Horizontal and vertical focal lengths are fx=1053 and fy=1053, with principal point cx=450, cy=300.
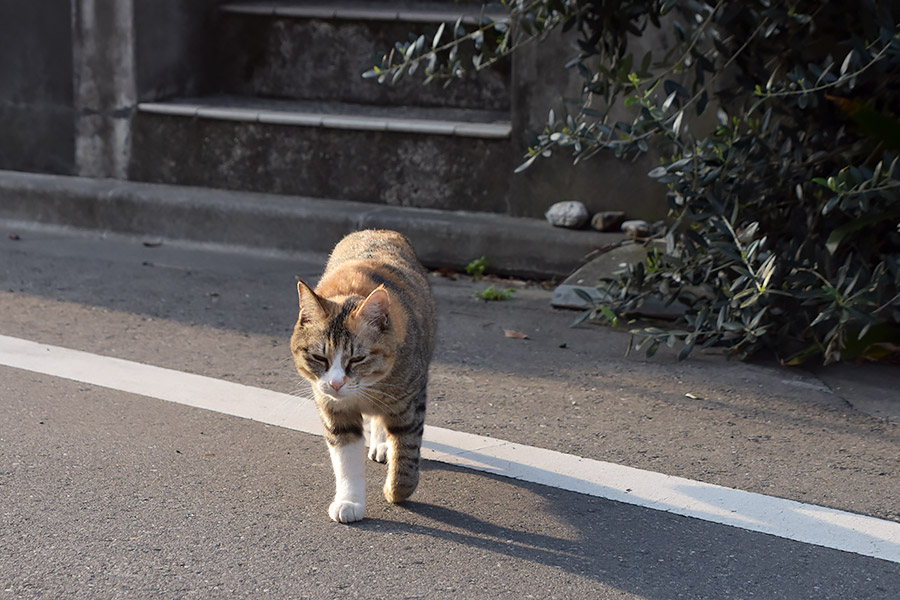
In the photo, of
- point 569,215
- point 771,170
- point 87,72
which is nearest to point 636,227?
point 569,215

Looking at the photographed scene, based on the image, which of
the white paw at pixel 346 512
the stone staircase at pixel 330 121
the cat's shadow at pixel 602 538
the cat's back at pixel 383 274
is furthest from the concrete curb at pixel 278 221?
the white paw at pixel 346 512

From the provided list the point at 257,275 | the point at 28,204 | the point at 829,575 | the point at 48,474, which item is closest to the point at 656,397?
the point at 829,575

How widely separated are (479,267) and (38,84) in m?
4.61

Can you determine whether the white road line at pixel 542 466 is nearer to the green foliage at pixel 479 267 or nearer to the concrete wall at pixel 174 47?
the green foliage at pixel 479 267

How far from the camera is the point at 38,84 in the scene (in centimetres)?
926

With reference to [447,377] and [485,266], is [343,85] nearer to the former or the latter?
[485,266]

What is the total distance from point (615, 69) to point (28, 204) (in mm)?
5572

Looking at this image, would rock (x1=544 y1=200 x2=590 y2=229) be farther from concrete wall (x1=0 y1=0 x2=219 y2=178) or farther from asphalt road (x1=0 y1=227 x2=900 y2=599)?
concrete wall (x1=0 y1=0 x2=219 y2=178)

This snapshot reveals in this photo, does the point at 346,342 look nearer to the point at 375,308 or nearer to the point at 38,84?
the point at 375,308

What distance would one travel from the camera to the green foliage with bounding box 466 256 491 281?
7.31 meters

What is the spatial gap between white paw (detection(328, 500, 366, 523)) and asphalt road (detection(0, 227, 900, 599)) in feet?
0.12

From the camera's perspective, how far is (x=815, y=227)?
17.9ft

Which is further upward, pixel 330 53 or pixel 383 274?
pixel 330 53

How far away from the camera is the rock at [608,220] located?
282 inches
